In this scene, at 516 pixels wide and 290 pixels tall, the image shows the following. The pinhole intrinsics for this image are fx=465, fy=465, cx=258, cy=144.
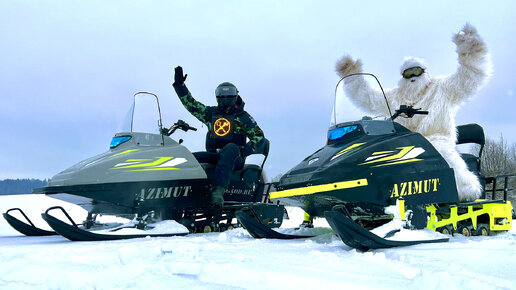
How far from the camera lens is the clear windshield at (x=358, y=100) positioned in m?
4.23

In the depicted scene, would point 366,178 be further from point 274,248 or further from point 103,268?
point 103,268

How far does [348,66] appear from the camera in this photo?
217 inches

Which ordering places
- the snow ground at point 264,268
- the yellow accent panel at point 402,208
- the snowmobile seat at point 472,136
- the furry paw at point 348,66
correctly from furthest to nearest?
the furry paw at point 348,66, the snowmobile seat at point 472,136, the yellow accent panel at point 402,208, the snow ground at point 264,268

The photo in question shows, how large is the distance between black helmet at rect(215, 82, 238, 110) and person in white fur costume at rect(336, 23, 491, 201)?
146 cm

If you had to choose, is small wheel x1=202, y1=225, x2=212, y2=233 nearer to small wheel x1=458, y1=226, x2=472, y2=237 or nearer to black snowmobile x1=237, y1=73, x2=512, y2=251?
black snowmobile x1=237, y1=73, x2=512, y2=251

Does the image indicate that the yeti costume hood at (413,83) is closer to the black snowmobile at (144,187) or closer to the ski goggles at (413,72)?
the ski goggles at (413,72)

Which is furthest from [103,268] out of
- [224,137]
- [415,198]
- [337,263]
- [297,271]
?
[224,137]

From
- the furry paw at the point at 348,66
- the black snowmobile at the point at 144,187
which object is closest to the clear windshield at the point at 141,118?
the black snowmobile at the point at 144,187

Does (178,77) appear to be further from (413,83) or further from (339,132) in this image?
(413,83)

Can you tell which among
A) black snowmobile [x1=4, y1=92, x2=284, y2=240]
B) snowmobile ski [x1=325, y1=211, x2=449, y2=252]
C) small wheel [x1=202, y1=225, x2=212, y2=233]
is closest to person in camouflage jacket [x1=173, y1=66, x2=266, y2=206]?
black snowmobile [x1=4, y1=92, x2=284, y2=240]

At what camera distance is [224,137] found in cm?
563

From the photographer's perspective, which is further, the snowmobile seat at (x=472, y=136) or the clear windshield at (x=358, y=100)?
the snowmobile seat at (x=472, y=136)

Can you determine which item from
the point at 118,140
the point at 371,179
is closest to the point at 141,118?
the point at 118,140

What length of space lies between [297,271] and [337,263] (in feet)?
1.16
